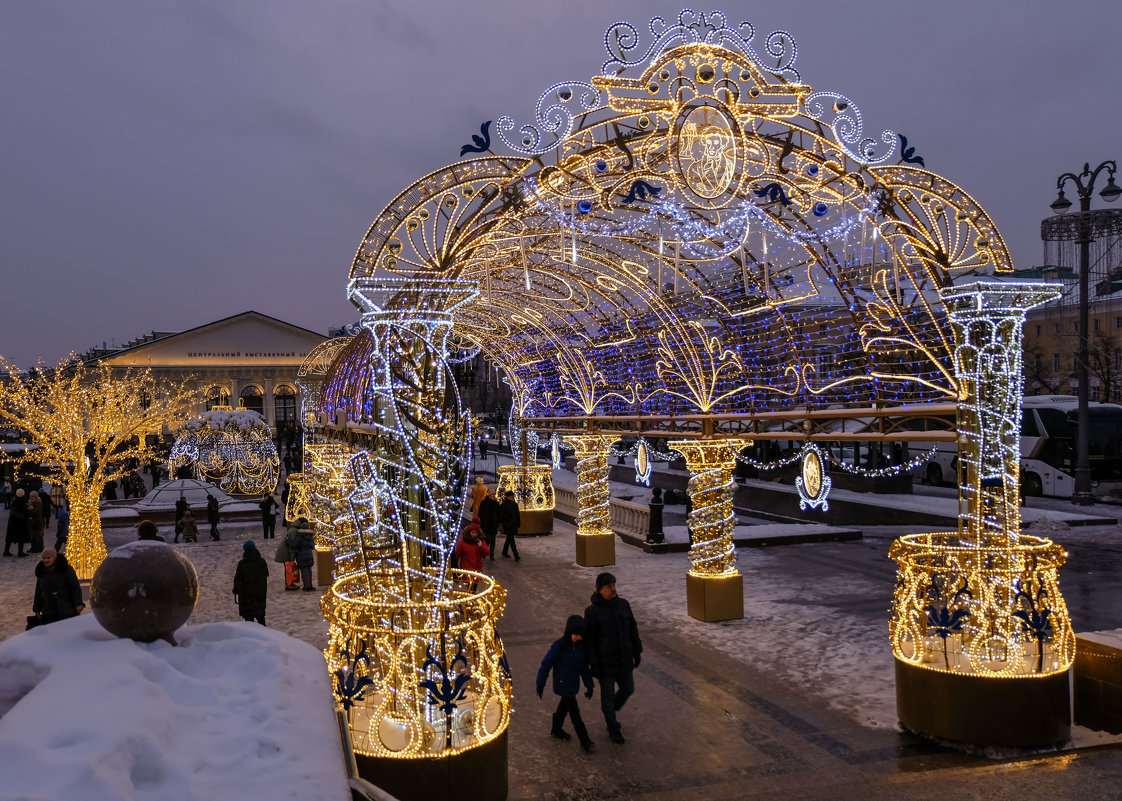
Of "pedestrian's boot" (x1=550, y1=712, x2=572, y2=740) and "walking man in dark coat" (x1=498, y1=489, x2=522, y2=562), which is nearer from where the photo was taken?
"pedestrian's boot" (x1=550, y1=712, x2=572, y2=740)

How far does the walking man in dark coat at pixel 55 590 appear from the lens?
Answer: 29.9 ft

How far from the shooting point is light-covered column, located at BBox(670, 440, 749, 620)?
11.0 m

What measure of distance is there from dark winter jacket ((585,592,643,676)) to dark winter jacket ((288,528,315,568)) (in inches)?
298

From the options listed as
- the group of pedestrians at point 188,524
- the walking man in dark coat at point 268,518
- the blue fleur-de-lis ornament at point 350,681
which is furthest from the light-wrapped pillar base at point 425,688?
the group of pedestrians at point 188,524

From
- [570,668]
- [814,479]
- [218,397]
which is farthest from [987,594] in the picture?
[218,397]

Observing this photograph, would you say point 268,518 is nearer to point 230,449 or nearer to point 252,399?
point 230,449

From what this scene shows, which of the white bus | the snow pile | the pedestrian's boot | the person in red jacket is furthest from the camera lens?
the white bus

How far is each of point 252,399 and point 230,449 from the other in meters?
33.8

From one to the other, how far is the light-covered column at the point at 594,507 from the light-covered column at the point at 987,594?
831 cm

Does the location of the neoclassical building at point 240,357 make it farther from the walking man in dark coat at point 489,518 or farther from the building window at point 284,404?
the walking man in dark coat at point 489,518

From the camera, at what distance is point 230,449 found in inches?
1193

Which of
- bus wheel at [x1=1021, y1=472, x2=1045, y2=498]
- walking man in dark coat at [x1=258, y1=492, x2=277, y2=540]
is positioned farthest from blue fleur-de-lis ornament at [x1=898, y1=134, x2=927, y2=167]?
bus wheel at [x1=1021, y1=472, x2=1045, y2=498]

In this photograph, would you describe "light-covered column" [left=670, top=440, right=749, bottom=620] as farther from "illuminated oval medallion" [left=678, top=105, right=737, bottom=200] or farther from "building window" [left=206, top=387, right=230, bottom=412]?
"building window" [left=206, top=387, right=230, bottom=412]

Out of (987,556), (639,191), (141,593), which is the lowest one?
(987,556)
